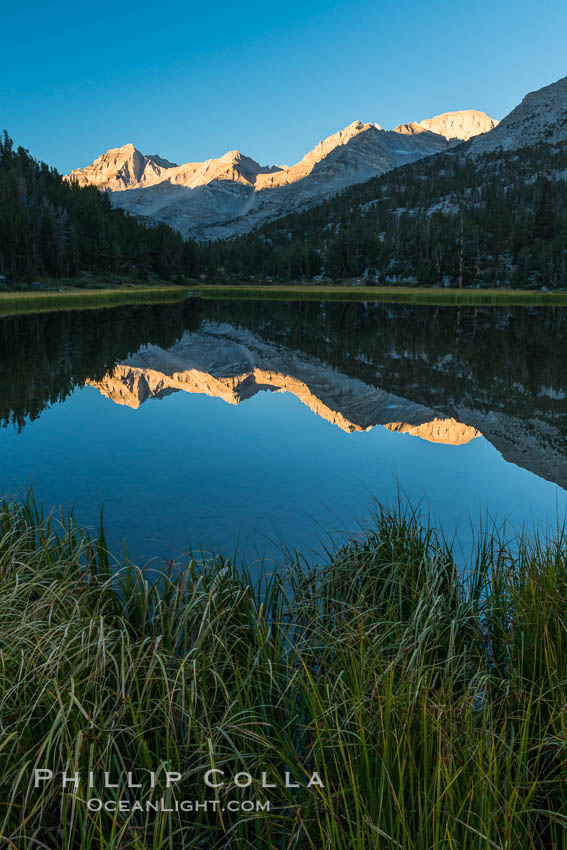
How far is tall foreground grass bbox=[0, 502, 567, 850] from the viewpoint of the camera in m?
3.03

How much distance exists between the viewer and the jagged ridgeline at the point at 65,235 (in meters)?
81.2

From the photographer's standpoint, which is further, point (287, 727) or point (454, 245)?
point (454, 245)

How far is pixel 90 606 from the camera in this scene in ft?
18.3

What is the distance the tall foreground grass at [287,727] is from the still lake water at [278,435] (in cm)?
180

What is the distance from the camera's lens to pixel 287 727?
152 inches

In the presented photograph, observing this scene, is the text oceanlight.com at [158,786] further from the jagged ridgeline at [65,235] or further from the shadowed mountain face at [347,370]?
the jagged ridgeline at [65,235]

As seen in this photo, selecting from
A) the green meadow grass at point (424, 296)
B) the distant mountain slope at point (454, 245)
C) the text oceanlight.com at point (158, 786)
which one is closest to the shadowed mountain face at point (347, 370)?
the text oceanlight.com at point (158, 786)

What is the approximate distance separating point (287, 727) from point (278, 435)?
13475mm

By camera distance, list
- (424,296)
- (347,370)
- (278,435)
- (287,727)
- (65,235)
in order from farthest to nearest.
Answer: (65,235), (424,296), (347,370), (278,435), (287,727)

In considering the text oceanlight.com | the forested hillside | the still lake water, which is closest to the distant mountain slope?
the forested hillside

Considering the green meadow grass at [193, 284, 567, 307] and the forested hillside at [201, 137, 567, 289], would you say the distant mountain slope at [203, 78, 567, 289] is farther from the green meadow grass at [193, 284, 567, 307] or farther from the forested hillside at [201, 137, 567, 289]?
the green meadow grass at [193, 284, 567, 307]

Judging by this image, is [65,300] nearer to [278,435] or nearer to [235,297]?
[235,297]

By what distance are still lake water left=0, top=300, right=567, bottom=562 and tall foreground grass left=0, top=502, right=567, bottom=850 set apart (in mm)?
1799

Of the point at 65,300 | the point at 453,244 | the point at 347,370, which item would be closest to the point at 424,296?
the point at 453,244
